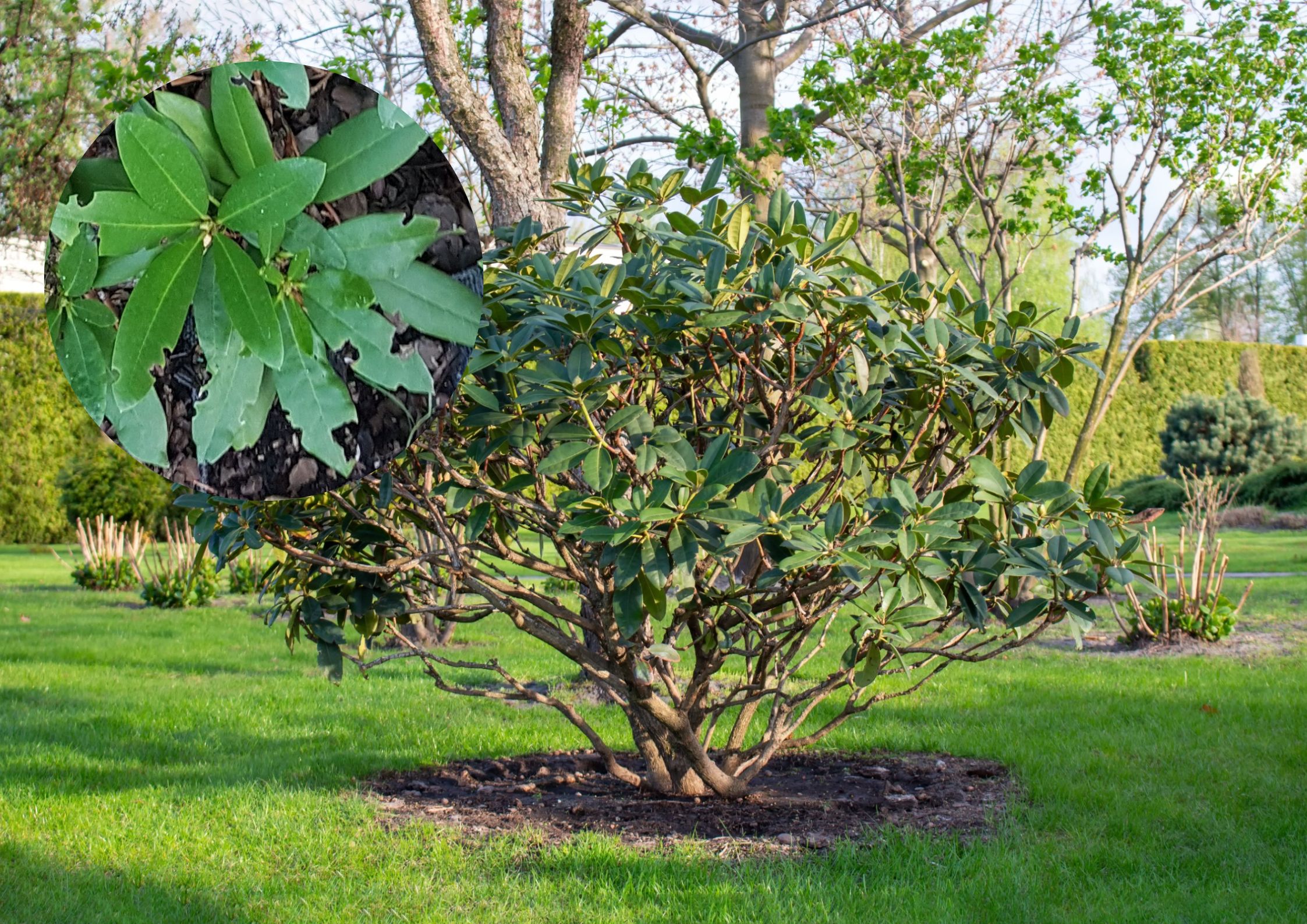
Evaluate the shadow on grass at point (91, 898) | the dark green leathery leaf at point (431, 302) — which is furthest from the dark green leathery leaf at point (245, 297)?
the shadow on grass at point (91, 898)

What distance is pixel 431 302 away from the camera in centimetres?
97

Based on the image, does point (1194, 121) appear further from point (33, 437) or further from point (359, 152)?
point (33, 437)

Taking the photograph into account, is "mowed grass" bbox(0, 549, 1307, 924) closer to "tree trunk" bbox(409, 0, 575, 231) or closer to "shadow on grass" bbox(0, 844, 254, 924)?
"shadow on grass" bbox(0, 844, 254, 924)

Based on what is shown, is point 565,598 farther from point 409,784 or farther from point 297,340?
point 297,340

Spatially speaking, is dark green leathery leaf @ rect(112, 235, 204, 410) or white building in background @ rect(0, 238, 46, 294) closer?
dark green leathery leaf @ rect(112, 235, 204, 410)

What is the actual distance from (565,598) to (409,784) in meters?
5.86

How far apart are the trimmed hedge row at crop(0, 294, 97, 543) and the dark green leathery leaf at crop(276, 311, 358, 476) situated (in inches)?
603

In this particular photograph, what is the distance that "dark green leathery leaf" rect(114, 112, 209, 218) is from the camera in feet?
2.78

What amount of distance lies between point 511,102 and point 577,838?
10.1ft

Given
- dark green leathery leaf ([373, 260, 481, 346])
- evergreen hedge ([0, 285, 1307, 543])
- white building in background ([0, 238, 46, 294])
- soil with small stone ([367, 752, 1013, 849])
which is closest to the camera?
dark green leathery leaf ([373, 260, 481, 346])

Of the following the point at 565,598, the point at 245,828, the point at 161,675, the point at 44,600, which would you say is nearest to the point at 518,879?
the point at 245,828

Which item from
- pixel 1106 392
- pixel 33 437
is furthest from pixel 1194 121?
pixel 33 437

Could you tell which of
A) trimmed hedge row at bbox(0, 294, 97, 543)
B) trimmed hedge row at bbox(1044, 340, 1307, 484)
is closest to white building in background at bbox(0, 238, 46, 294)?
trimmed hedge row at bbox(0, 294, 97, 543)

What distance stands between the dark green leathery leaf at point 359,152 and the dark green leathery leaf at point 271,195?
4cm
